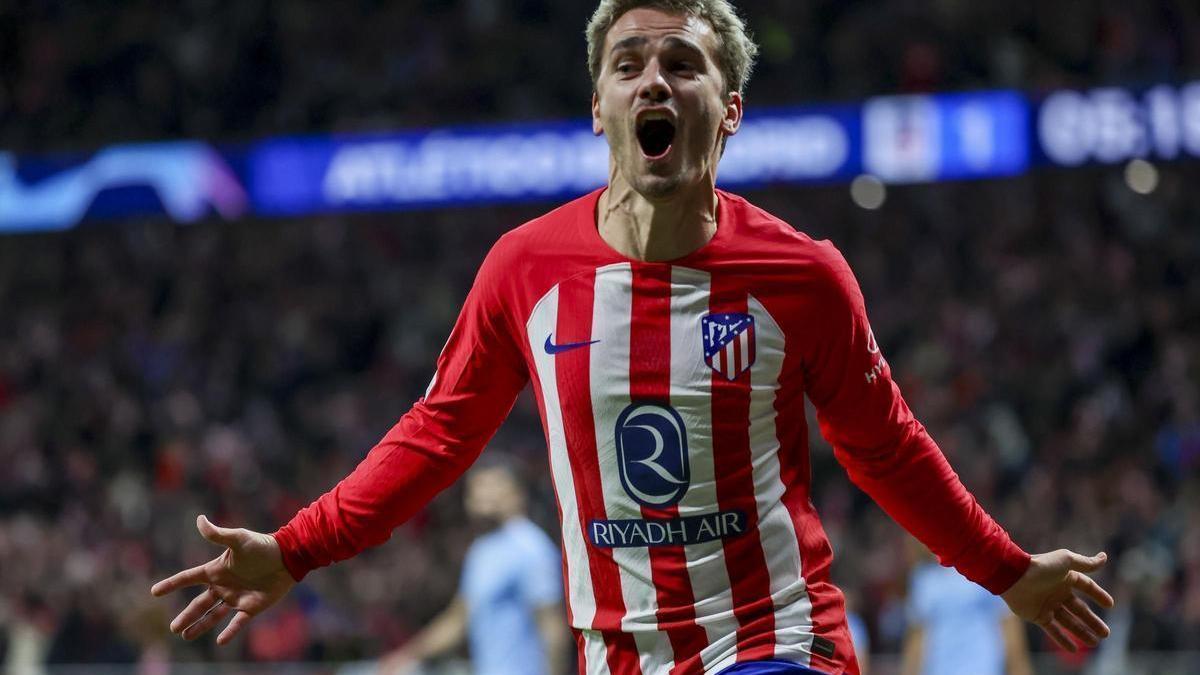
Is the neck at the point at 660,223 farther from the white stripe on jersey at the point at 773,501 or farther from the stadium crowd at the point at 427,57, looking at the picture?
the stadium crowd at the point at 427,57

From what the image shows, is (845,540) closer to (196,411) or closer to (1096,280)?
(1096,280)

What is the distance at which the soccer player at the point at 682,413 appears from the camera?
8.77ft

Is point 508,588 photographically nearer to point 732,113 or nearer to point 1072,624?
point 1072,624

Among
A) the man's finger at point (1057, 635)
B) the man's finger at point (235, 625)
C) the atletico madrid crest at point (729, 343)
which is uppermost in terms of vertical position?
the atletico madrid crest at point (729, 343)

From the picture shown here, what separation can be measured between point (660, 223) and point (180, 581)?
1081mm

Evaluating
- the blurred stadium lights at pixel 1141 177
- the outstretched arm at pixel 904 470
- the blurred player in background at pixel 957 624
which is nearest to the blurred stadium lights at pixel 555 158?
the blurred stadium lights at pixel 1141 177

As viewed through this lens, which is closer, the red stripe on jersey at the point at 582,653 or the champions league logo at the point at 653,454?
the champions league logo at the point at 653,454

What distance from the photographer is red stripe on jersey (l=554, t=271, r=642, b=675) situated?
8.88 ft

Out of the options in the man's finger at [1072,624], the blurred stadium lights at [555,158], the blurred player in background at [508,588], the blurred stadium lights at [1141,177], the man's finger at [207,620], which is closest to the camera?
the man's finger at [207,620]

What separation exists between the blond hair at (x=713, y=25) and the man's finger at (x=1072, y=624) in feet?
3.85

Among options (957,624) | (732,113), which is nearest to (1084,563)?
(732,113)

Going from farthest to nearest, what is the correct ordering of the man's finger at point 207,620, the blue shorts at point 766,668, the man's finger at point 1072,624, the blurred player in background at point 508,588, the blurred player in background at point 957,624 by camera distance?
1. the blurred player in background at point 957,624
2. the blurred player in background at point 508,588
3. the man's finger at point 1072,624
4. the man's finger at point 207,620
5. the blue shorts at point 766,668

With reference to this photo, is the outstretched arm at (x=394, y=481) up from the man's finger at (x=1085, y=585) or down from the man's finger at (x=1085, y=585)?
up

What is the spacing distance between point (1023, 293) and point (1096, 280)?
0.54 metres
